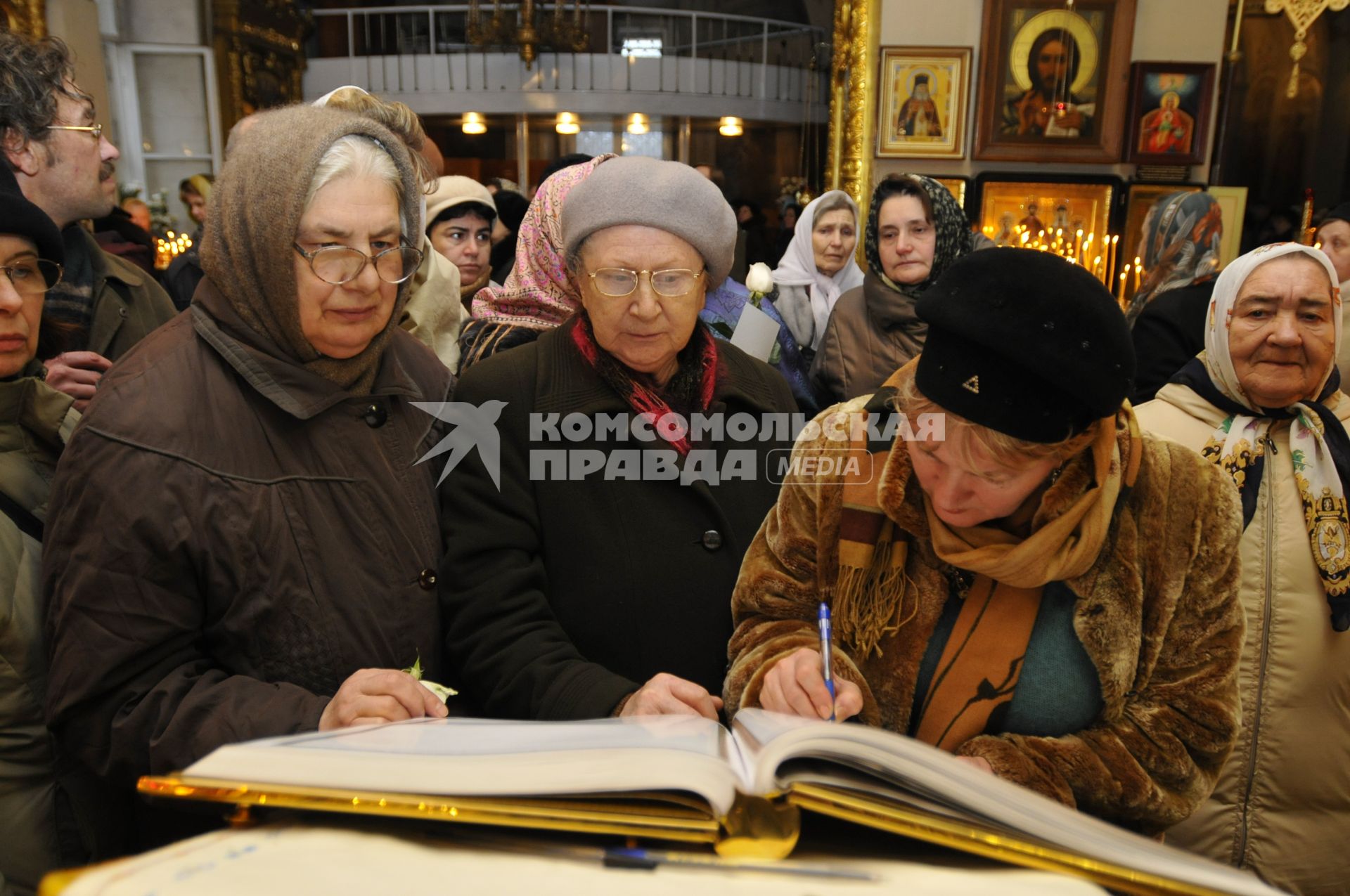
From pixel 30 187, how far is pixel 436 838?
2.56 metres

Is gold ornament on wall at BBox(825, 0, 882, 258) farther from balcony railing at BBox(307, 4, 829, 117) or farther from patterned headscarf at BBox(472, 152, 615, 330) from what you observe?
balcony railing at BBox(307, 4, 829, 117)

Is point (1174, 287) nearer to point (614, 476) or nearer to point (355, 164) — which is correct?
point (614, 476)

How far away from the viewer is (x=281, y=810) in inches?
34.1

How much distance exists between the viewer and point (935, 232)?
3.90 metres

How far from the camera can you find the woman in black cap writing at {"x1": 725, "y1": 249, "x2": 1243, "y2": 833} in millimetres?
1188

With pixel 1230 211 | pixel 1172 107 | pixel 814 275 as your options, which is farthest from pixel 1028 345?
pixel 1172 107

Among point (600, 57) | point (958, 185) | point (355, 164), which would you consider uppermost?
point (600, 57)

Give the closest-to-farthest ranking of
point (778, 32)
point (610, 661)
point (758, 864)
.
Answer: point (758, 864), point (610, 661), point (778, 32)

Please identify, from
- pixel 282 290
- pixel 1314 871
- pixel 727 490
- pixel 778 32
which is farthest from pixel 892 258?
pixel 778 32

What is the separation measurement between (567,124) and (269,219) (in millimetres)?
14184

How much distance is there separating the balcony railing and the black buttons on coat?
13.5 meters

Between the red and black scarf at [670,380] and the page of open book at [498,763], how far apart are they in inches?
36.4

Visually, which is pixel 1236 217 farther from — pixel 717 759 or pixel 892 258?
pixel 717 759

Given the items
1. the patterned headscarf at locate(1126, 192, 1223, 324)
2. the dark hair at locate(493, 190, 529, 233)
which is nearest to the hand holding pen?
the patterned headscarf at locate(1126, 192, 1223, 324)
